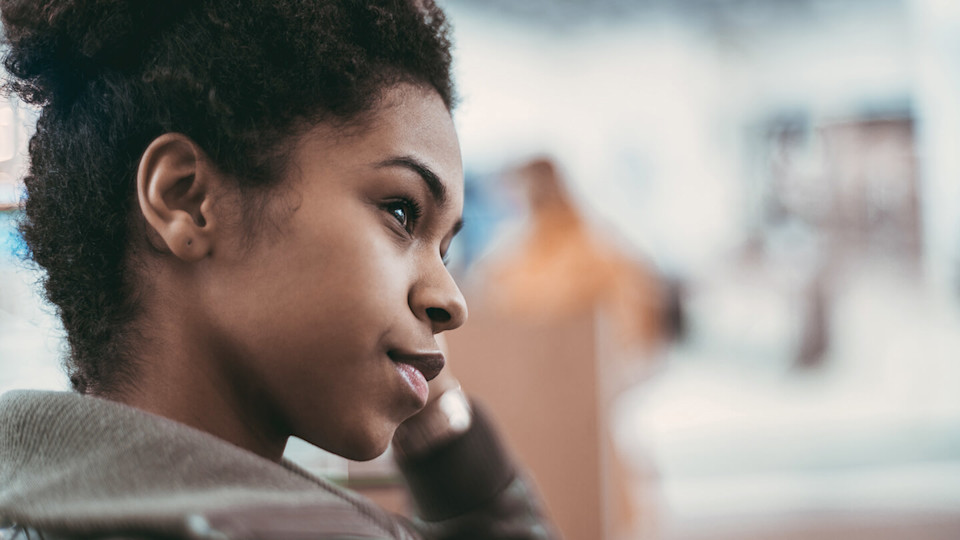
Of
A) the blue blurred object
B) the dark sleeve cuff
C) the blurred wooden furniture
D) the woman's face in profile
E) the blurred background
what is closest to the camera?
the woman's face in profile

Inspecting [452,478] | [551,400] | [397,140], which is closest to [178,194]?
[397,140]

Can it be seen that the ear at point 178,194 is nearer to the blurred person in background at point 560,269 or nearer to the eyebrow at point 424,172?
the eyebrow at point 424,172

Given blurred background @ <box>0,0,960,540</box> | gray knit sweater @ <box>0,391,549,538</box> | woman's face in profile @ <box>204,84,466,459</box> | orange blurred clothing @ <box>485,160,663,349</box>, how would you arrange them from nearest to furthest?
1. gray knit sweater @ <box>0,391,549,538</box>
2. woman's face in profile @ <box>204,84,466,459</box>
3. orange blurred clothing @ <box>485,160,663,349</box>
4. blurred background @ <box>0,0,960,540</box>

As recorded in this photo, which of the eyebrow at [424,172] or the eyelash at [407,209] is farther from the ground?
the eyebrow at [424,172]

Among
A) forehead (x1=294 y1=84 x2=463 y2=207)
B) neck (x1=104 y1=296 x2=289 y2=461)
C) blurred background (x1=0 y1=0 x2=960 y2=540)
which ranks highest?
blurred background (x1=0 y1=0 x2=960 y2=540)

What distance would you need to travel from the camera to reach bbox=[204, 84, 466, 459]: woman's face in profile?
0.60 meters

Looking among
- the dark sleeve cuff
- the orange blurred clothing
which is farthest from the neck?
the orange blurred clothing

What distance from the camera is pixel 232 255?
0.61 metres

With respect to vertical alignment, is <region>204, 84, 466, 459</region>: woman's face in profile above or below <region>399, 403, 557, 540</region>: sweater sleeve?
above

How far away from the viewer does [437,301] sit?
0.65m

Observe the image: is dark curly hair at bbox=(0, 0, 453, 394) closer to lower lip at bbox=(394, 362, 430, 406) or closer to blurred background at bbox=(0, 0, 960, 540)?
lower lip at bbox=(394, 362, 430, 406)

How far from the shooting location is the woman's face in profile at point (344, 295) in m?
0.60

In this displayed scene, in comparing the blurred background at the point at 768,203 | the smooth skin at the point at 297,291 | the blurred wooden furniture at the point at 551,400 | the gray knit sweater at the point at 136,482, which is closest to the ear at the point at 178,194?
the smooth skin at the point at 297,291

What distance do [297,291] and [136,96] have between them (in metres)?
0.18
